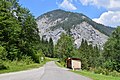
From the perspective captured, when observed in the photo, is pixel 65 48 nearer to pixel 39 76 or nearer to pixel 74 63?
pixel 74 63

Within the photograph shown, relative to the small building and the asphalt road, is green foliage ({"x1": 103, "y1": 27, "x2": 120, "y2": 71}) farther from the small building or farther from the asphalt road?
the asphalt road

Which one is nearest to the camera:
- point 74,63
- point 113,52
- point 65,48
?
point 74,63

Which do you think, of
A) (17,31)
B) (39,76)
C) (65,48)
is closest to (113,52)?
(65,48)

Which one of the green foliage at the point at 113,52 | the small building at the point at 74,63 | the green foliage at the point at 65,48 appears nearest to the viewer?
the small building at the point at 74,63

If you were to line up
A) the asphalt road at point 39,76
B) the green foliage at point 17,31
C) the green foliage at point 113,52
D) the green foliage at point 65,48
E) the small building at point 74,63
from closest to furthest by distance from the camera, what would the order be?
the asphalt road at point 39,76, the green foliage at point 17,31, the small building at point 74,63, the green foliage at point 113,52, the green foliage at point 65,48

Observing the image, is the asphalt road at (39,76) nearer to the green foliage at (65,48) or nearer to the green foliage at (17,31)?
the green foliage at (17,31)

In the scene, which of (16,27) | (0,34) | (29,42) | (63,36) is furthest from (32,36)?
(63,36)

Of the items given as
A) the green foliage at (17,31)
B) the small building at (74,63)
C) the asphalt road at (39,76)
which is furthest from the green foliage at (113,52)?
the asphalt road at (39,76)

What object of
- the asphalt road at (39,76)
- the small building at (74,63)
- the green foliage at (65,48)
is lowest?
the asphalt road at (39,76)

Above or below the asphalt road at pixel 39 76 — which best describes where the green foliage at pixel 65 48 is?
above

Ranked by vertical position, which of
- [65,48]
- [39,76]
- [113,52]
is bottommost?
[39,76]

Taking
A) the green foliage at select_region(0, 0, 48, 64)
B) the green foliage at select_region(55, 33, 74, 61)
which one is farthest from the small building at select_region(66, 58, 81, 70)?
the green foliage at select_region(55, 33, 74, 61)

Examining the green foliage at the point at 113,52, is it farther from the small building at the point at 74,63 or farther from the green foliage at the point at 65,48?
the green foliage at the point at 65,48

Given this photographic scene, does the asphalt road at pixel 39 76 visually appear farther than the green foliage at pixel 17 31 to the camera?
No
